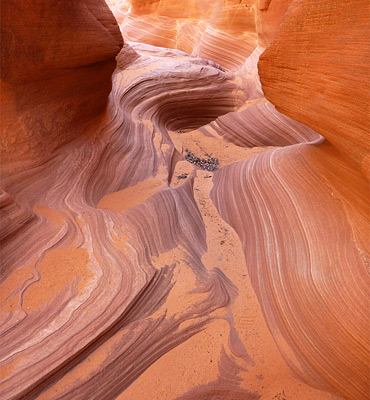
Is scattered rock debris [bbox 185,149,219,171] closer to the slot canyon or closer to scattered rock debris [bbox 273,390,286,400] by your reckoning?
the slot canyon

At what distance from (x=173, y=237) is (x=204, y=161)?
2.60m

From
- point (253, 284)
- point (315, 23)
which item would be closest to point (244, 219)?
point (253, 284)

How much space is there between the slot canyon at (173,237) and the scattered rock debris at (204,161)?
70cm

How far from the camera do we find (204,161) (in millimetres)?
5199

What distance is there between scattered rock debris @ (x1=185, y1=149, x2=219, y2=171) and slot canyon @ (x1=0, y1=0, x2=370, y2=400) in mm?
702

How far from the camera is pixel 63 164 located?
124 inches

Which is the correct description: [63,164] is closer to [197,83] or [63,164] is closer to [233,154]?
[233,154]

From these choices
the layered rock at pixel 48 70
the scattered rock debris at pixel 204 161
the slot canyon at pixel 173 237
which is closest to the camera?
the slot canyon at pixel 173 237

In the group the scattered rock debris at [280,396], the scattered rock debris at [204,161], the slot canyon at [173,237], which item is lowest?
the scattered rock debris at [280,396]

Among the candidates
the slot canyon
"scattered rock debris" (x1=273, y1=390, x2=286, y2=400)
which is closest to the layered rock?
the slot canyon

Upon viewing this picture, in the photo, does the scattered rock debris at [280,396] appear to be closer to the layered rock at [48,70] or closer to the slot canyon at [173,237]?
the slot canyon at [173,237]

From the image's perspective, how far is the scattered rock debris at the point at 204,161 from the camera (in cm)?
502

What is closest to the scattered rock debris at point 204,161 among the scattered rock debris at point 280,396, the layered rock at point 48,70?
the layered rock at point 48,70

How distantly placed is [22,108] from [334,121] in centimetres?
301
